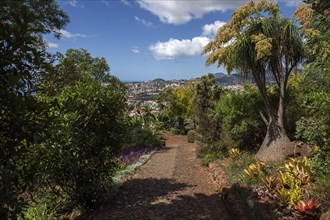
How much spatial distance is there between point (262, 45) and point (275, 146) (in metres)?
3.56

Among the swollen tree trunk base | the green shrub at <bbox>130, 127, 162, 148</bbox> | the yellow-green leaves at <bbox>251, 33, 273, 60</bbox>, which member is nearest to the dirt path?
the swollen tree trunk base

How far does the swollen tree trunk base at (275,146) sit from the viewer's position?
9961 millimetres

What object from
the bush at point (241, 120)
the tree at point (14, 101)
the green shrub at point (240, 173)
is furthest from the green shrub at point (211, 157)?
the tree at point (14, 101)

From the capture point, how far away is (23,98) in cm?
248

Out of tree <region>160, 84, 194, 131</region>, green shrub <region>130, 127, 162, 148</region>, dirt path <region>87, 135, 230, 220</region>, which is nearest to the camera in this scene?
dirt path <region>87, 135, 230, 220</region>

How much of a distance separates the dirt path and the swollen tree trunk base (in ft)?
7.31

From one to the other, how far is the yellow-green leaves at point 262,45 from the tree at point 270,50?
0.09m

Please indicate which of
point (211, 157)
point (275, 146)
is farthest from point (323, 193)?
point (211, 157)

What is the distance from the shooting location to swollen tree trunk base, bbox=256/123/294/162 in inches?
392

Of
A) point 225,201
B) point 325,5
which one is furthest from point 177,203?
point 325,5

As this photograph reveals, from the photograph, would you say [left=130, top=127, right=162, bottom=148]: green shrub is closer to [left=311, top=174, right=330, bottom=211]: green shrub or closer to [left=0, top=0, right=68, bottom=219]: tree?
[left=311, top=174, right=330, bottom=211]: green shrub

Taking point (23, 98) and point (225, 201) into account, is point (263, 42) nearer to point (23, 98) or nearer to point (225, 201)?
point (225, 201)

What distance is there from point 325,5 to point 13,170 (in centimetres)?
830

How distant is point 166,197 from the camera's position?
24.2 feet
